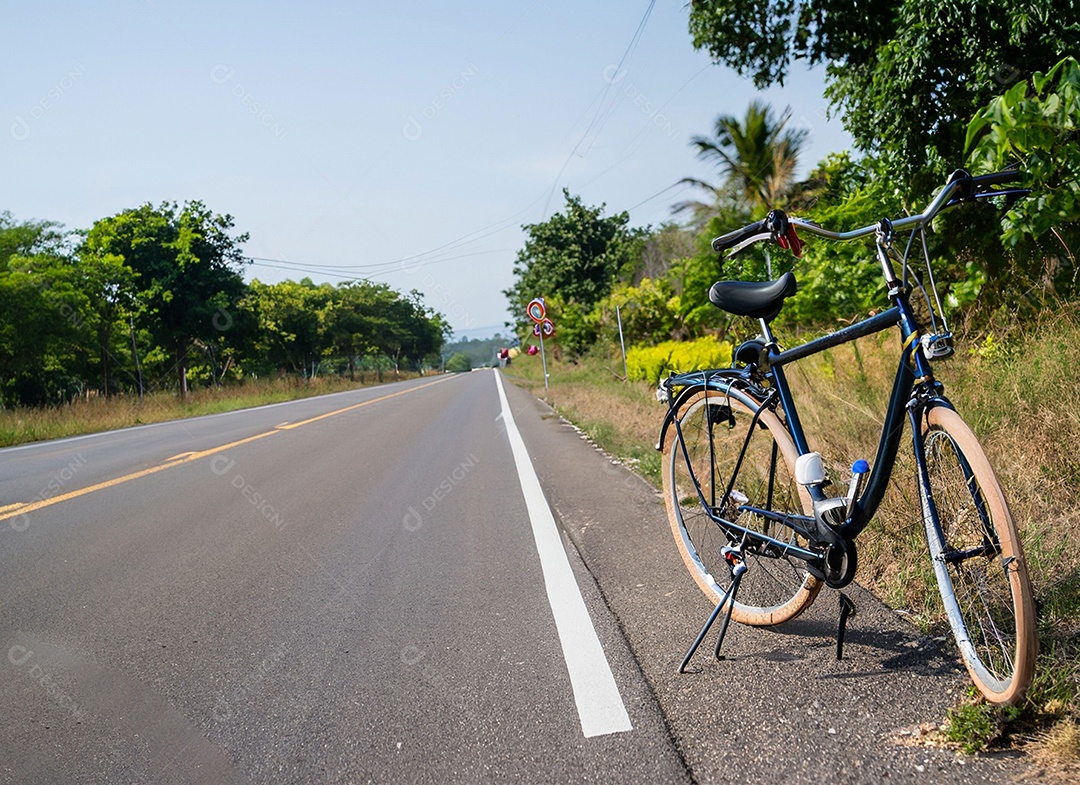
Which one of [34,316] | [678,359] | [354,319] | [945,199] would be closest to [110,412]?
[34,316]

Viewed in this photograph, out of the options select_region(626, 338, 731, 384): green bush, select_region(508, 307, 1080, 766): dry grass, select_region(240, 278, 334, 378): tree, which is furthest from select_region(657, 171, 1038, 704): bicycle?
select_region(240, 278, 334, 378): tree

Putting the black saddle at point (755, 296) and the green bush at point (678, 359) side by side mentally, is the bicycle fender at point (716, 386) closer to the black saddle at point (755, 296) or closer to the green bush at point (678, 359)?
the black saddle at point (755, 296)

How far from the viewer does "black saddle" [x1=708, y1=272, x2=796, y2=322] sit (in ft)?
10.2

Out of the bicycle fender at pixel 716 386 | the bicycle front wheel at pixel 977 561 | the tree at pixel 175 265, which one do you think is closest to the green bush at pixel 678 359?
the bicycle fender at pixel 716 386

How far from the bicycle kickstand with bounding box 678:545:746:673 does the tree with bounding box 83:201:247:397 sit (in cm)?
3476

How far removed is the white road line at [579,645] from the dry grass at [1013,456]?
1.15 meters

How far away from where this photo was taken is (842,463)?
4996mm

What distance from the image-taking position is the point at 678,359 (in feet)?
57.9

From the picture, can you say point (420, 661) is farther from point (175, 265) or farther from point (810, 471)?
point (175, 265)

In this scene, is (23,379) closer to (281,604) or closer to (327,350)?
(281,604)

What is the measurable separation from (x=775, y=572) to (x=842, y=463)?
1.47 metres

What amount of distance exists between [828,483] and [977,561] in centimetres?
60

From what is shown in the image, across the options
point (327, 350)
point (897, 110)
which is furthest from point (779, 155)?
point (327, 350)

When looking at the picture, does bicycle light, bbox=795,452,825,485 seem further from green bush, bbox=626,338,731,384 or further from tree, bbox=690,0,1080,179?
green bush, bbox=626,338,731,384
